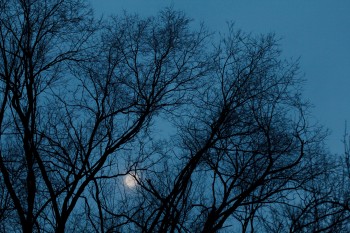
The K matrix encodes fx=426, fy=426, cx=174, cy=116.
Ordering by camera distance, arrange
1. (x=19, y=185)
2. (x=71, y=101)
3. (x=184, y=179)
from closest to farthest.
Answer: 1. (x=184, y=179)
2. (x=19, y=185)
3. (x=71, y=101)

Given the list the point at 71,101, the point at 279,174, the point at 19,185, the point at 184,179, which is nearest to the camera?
the point at 184,179

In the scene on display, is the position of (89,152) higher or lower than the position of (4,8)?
lower

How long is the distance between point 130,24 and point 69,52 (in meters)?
1.55

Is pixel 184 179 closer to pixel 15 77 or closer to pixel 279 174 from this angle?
pixel 279 174

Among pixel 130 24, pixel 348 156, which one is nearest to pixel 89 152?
pixel 130 24

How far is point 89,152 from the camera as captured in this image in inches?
334

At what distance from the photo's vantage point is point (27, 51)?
8.17 metres

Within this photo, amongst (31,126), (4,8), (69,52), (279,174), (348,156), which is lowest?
(279,174)

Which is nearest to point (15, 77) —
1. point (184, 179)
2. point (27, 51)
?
point (27, 51)

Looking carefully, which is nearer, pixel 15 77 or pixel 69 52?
pixel 15 77

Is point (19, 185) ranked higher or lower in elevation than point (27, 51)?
lower

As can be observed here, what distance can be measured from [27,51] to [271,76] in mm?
4755

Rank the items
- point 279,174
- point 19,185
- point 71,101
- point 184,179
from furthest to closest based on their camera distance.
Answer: point 71,101 < point 19,185 < point 279,174 < point 184,179

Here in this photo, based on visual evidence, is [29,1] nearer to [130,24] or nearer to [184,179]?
[130,24]
